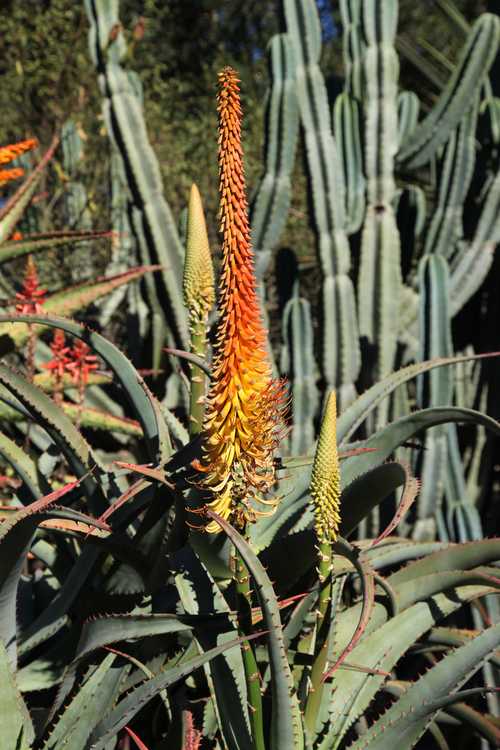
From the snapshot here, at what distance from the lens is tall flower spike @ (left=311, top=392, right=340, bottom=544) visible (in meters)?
1.17

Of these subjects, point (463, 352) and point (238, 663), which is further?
point (463, 352)

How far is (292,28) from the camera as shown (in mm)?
3797

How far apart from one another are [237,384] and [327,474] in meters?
0.18

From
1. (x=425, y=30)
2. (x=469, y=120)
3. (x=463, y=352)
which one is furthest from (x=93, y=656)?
(x=425, y=30)

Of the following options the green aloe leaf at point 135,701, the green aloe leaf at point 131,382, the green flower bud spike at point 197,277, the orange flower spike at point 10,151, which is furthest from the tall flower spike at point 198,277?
the orange flower spike at point 10,151

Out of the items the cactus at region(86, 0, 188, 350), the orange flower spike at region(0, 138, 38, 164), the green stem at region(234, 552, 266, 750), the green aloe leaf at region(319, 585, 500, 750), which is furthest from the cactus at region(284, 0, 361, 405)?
the green stem at region(234, 552, 266, 750)

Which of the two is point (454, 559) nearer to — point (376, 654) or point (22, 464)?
point (376, 654)

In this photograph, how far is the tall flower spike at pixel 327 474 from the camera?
1.17 m

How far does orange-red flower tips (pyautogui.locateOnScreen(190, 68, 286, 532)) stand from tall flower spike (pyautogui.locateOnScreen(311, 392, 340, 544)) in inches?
2.9

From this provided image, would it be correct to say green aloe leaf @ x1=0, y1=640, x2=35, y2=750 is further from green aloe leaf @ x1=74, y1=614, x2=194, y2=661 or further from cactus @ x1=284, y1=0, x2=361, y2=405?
cactus @ x1=284, y1=0, x2=361, y2=405

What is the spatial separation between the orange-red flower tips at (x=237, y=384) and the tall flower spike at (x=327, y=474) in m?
0.07

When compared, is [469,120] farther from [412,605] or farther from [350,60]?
[412,605]

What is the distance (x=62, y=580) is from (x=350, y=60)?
3014 mm

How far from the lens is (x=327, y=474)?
118cm
